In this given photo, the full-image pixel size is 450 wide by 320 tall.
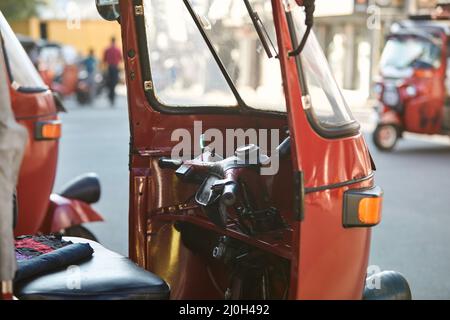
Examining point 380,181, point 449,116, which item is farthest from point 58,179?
point 449,116

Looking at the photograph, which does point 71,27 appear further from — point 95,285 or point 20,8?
point 95,285

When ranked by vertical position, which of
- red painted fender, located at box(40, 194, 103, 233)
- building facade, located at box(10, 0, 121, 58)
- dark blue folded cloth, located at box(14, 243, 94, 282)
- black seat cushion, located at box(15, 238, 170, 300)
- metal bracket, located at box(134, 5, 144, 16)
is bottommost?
red painted fender, located at box(40, 194, 103, 233)

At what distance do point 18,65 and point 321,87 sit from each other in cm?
266

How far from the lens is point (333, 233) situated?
8.57ft

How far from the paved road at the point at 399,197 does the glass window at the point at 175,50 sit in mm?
2032

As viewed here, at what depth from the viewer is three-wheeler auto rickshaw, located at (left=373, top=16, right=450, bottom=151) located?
12.2 meters

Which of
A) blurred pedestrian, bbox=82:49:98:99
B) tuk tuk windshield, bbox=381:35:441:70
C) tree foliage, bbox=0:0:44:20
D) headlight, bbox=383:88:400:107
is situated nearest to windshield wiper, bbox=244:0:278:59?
headlight, bbox=383:88:400:107

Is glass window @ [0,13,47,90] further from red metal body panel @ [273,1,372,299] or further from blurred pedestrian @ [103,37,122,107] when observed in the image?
blurred pedestrian @ [103,37,122,107]

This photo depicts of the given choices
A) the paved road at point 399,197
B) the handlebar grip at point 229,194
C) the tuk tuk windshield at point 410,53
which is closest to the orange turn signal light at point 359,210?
the handlebar grip at point 229,194

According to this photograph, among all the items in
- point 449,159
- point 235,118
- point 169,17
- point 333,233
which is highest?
point 169,17

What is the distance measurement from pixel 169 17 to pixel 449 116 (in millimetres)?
9206

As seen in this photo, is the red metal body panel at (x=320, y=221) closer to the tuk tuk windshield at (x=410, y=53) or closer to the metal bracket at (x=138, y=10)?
the metal bracket at (x=138, y=10)

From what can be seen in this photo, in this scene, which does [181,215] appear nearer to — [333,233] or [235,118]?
[235,118]

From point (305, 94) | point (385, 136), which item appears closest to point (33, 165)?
point (305, 94)
